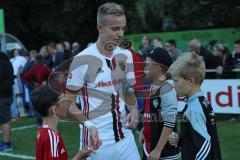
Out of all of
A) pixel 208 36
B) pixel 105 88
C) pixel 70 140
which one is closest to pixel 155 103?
pixel 105 88

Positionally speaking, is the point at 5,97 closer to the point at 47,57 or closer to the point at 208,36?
the point at 47,57

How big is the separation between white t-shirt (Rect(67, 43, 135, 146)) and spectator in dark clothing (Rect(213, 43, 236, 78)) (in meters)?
8.45

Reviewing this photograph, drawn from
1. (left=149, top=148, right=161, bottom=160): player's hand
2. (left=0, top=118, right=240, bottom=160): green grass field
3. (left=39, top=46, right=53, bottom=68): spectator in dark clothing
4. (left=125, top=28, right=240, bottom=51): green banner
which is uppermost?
(left=125, top=28, right=240, bottom=51): green banner

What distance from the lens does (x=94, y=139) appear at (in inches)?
164

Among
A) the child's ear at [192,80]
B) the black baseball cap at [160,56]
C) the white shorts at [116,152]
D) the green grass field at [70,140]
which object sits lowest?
the green grass field at [70,140]

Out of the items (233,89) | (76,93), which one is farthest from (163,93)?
(233,89)

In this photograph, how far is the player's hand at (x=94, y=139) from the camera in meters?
4.16

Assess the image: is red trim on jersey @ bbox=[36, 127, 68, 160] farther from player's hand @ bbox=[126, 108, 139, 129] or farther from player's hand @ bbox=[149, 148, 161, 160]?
player's hand @ bbox=[149, 148, 161, 160]

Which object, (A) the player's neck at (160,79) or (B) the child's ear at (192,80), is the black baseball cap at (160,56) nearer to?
(A) the player's neck at (160,79)

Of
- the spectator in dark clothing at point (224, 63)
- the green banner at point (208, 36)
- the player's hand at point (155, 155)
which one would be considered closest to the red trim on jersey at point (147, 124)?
the player's hand at point (155, 155)

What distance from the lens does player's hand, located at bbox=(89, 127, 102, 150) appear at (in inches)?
164

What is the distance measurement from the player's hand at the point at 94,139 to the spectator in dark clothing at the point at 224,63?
28.9 feet

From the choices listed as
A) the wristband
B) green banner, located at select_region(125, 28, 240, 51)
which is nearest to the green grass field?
the wristband

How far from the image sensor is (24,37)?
2927cm
